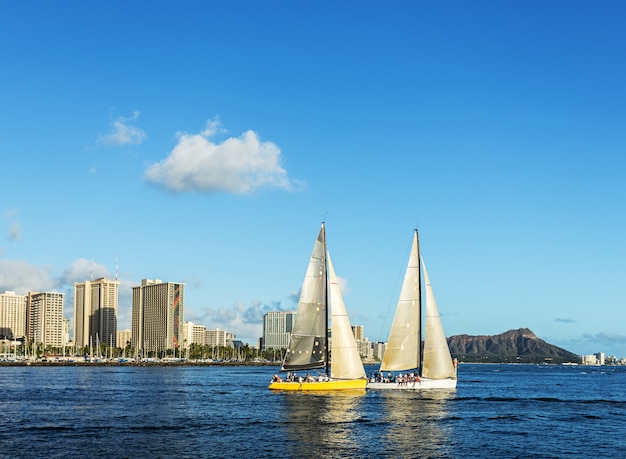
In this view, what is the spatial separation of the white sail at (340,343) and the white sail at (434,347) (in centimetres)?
1001

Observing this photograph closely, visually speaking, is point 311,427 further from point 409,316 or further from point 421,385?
point 421,385

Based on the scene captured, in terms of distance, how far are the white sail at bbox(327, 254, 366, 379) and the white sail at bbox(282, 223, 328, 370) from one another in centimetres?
154

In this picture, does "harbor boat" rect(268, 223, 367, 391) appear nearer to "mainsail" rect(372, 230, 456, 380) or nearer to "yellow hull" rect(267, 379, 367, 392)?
"yellow hull" rect(267, 379, 367, 392)

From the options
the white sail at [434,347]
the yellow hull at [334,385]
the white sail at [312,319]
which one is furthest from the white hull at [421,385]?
the white sail at [312,319]

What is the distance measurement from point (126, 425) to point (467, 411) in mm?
39164

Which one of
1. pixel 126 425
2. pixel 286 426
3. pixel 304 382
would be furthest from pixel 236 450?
pixel 304 382

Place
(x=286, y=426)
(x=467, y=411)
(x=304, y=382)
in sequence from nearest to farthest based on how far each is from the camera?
(x=286, y=426) < (x=467, y=411) < (x=304, y=382)

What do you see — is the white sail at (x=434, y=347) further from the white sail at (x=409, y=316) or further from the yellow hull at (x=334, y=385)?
the yellow hull at (x=334, y=385)

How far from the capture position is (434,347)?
10006 centimetres

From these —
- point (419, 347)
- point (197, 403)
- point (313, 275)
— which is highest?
point (313, 275)

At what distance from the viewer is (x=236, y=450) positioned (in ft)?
178

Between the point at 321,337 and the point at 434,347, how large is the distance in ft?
51.4

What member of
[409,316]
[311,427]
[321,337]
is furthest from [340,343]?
[311,427]

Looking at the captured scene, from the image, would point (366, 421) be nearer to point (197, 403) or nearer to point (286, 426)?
point (286, 426)
